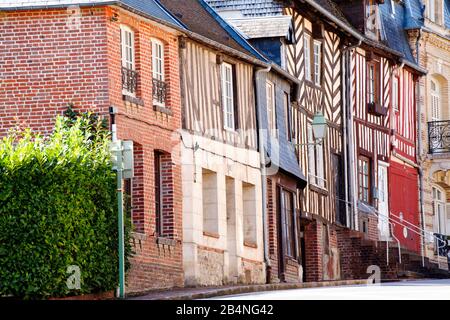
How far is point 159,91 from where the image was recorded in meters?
30.7

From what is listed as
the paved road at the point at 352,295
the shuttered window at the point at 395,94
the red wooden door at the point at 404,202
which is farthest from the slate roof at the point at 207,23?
the shuttered window at the point at 395,94

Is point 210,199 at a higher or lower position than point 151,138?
lower

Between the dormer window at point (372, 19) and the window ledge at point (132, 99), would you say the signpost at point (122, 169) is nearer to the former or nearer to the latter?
the window ledge at point (132, 99)

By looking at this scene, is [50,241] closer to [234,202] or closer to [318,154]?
[234,202]

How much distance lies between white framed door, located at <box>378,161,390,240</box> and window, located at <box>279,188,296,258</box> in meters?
7.08

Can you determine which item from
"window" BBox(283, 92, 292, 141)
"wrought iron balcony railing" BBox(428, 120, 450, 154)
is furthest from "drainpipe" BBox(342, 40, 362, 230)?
"wrought iron balcony railing" BBox(428, 120, 450, 154)

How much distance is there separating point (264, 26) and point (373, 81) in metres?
8.69

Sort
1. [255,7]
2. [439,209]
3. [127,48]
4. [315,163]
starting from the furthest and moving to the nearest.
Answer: [439,209]
[315,163]
[255,7]
[127,48]

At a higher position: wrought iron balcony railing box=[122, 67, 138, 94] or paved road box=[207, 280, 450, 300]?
wrought iron balcony railing box=[122, 67, 138, 94]

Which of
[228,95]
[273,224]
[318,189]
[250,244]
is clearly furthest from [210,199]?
[318,189]

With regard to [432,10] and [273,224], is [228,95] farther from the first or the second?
[432,10]

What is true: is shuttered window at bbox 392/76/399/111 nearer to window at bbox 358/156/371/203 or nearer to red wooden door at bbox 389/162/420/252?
red wooden door at bbox 389/162/420/252

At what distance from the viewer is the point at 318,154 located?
41094 millimetres

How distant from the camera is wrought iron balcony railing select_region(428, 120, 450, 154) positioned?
48.6m
